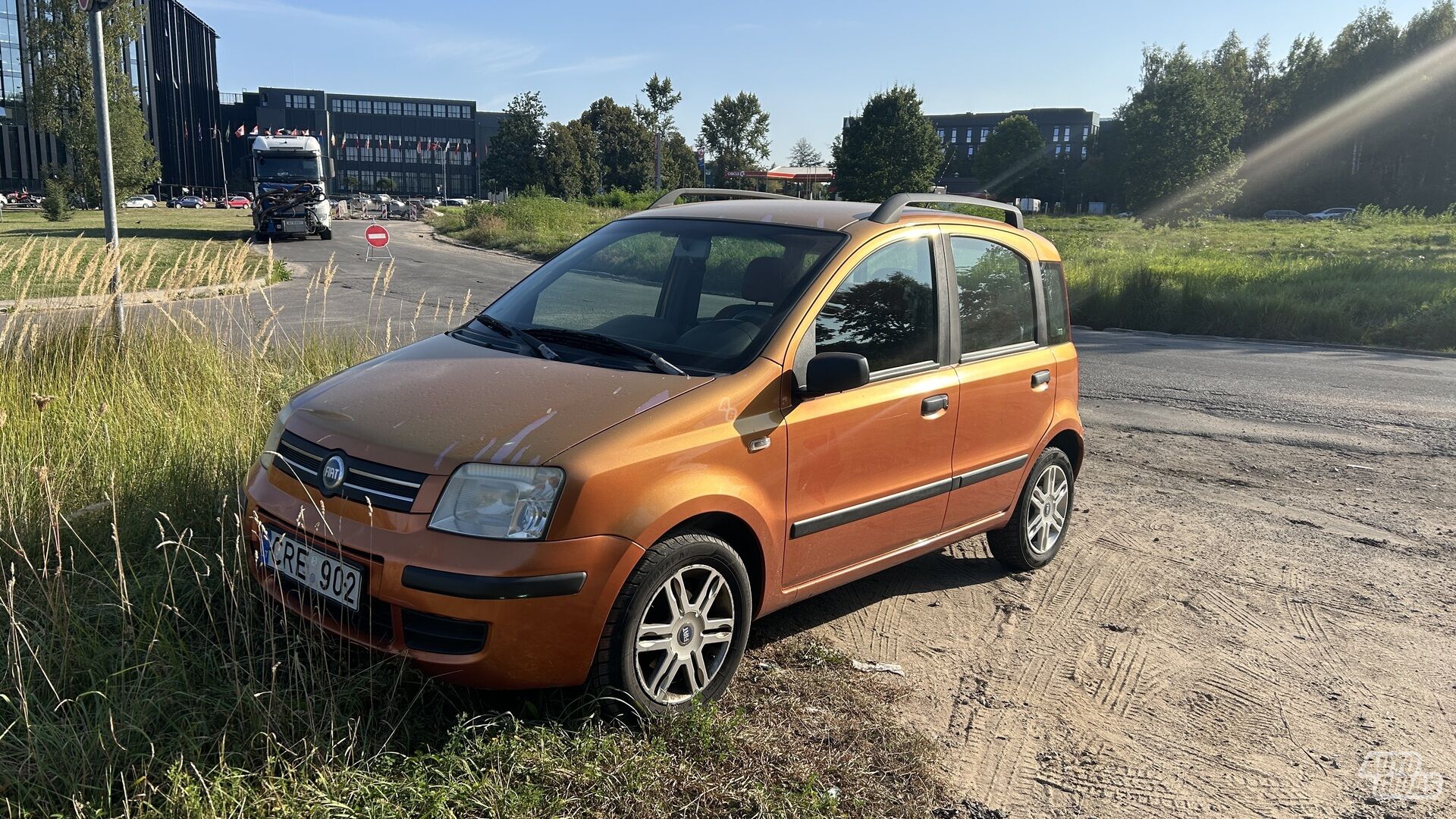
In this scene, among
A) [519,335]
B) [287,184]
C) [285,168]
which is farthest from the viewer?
[285,168]

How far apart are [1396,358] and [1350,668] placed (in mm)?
13023

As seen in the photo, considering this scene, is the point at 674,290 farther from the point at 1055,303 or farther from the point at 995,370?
the point at 1055,303

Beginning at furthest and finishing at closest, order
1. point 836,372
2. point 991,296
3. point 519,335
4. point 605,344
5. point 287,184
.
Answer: point 287,184, point 991,296, point 519,335, point 605,344, point 836,372

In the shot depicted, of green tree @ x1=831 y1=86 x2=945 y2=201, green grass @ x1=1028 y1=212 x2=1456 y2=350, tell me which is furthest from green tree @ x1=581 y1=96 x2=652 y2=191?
green grass @ x1=1028 y1=212 x2=1456 y2=350

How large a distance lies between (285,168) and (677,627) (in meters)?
33.8

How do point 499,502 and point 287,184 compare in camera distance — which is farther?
point 287,184

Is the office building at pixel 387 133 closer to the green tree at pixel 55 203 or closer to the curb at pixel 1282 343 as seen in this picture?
the green tree at pixel 55 203

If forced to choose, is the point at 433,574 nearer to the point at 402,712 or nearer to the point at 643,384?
the point at 402,712

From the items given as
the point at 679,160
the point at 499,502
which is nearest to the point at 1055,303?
the point at 499,502

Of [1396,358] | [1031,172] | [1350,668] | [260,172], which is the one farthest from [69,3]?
[1031,172]

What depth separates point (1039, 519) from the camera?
539 cm

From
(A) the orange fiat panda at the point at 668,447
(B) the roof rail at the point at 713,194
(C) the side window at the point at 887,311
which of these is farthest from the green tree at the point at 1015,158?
(C) the side window at the point at 887,311

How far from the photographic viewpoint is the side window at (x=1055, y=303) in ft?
17.6

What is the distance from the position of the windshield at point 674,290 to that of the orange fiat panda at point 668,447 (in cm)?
1
